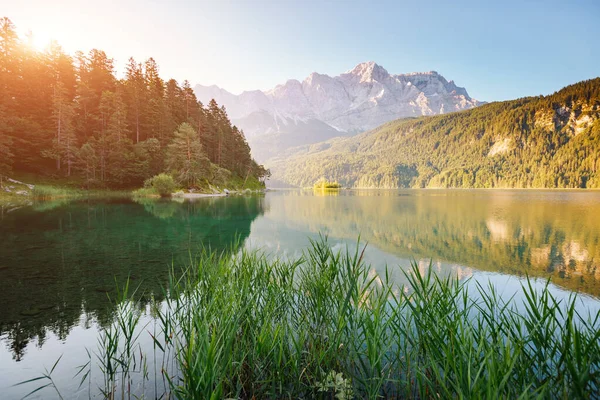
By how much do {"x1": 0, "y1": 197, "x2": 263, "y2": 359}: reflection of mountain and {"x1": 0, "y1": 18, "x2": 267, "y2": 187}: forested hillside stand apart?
30853 mm

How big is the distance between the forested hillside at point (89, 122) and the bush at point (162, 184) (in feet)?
10.4

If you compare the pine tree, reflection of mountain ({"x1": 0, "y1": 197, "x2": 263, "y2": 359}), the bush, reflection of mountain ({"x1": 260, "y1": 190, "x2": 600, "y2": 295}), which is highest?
the pine tree

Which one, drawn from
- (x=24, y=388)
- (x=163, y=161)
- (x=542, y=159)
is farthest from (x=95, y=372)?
(x=542, y=159)

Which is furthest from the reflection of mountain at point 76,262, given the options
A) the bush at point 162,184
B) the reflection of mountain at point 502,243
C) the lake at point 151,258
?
the bush at point 162,184

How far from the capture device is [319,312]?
173 inches

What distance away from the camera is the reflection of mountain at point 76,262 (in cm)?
602

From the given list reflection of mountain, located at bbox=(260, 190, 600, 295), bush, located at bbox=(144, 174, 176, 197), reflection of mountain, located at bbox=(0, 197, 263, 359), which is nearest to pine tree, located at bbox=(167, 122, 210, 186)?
bush, located at bbox=(144, 174, 176, 197)

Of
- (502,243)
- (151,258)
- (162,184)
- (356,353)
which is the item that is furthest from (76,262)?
(162,184)

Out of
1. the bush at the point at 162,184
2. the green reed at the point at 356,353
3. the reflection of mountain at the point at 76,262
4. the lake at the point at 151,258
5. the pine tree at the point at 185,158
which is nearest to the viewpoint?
the green reed at the point at 356,353

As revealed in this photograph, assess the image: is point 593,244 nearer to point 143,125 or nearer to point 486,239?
point 486,239

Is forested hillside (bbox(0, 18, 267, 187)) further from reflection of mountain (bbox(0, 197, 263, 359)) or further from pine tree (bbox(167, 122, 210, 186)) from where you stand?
reflection of mountain (bbox(0, 197, 263, 359))

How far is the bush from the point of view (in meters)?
48.4

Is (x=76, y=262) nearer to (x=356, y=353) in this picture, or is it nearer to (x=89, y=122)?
(x=356, y=353)

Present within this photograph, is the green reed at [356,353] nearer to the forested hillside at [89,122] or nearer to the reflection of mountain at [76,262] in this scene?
the reflection of mountain at [76,262]
